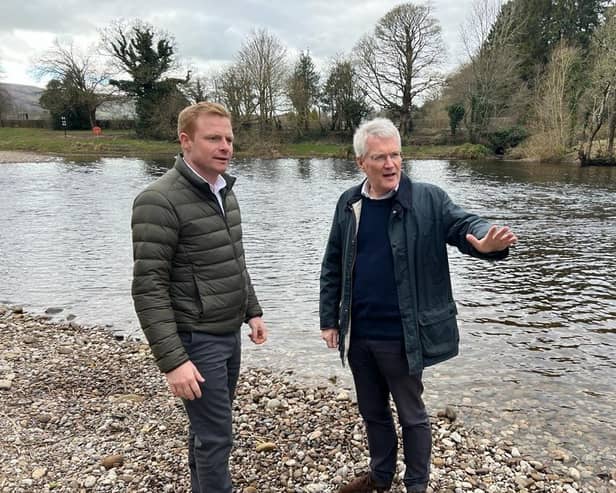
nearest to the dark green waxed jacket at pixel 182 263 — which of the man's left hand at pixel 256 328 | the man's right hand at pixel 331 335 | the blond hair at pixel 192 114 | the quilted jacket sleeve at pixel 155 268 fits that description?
the quilted jacket sleeve at pixel 155 268

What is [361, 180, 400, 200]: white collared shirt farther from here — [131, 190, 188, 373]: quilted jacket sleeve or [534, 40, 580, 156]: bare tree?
[534, 40, 580, 156]: bare tree

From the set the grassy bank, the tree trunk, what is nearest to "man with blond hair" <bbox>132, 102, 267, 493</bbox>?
the tree trunk

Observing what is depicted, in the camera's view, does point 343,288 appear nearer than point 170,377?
No

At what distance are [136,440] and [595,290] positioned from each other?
A: 28.3 ft

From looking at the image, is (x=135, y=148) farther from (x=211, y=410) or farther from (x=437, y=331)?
(x=437, y=331)

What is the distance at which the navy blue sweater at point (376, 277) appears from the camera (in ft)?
9.11

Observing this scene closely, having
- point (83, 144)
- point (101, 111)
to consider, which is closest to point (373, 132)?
point (83, 144)

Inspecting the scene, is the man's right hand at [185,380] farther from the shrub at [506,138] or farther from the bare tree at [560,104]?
the shrub at [506,138]

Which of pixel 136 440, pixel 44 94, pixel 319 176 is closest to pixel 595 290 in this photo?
pixel 136 440

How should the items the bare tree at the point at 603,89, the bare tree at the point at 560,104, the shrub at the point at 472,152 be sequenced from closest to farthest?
the bare tree at the point at 603,89, the bare tree at the point at 560,104, the shrub at the point at 472,152

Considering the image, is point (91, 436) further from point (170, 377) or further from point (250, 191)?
point (250, 191)

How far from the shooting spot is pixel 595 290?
8.95 meters

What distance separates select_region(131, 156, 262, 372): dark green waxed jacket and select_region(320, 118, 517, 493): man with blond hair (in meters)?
0.72

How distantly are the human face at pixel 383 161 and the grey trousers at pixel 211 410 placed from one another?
4.22ft
